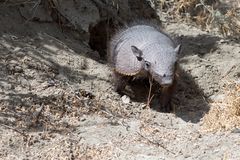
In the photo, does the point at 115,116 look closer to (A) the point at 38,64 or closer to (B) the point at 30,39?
(A) the point at 38,64

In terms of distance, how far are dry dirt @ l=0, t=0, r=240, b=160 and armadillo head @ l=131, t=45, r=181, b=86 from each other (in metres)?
0.47

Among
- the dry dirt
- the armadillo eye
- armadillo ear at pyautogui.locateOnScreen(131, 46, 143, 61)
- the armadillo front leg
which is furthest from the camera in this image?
the armadillo front leg

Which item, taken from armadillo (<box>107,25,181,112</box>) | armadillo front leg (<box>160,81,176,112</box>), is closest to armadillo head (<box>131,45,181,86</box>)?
armadillo (<box>107,25,181,112</box>)

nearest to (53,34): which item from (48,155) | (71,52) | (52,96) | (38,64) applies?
(71,52)

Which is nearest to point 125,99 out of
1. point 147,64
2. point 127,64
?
point 127,64

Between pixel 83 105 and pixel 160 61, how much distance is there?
98 cm

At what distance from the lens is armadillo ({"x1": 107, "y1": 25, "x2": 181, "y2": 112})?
234 inches

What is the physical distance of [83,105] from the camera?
5.84 m

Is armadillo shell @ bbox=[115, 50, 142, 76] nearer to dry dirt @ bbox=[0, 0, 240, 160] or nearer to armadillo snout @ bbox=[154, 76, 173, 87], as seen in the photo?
dry dirt @ bbox=[0, 0, 240, 160]

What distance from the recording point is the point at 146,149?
509 cm

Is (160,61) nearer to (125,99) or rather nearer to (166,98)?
(166,98)

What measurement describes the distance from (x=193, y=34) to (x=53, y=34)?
7.83ft

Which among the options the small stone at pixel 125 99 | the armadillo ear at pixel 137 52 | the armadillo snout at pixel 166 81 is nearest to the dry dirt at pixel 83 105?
the small stone at pixel 125 99

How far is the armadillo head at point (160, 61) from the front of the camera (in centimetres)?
586
